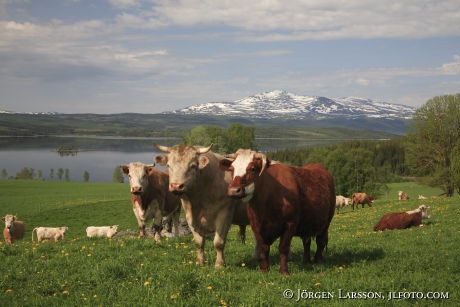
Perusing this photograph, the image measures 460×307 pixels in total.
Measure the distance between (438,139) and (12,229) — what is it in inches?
1866

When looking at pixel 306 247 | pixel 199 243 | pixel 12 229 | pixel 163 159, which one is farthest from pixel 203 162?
pixel 12 229

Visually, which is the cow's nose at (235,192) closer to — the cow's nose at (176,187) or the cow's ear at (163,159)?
the cow's nose at (176,187)

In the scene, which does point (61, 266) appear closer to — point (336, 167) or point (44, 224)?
point (44, 224)

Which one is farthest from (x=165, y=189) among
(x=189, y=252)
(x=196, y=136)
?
(x=196, y=136)

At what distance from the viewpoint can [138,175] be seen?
14.0 m

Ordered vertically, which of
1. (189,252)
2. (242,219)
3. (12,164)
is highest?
(242,219)

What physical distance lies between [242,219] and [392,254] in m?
4.23

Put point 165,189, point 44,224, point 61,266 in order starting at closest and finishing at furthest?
point 61,266 < point 165,189 < point 44,224

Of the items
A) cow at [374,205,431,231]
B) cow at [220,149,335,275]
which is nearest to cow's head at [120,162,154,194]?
cow at [220,149,335,275]

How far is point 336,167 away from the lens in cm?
8062

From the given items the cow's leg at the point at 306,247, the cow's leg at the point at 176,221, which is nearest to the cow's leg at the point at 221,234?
the cow's leg at the point at 306,247

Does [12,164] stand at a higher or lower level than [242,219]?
lower

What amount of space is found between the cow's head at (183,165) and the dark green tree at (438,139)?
48.0m

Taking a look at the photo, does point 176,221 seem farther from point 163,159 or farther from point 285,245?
point 285,245
